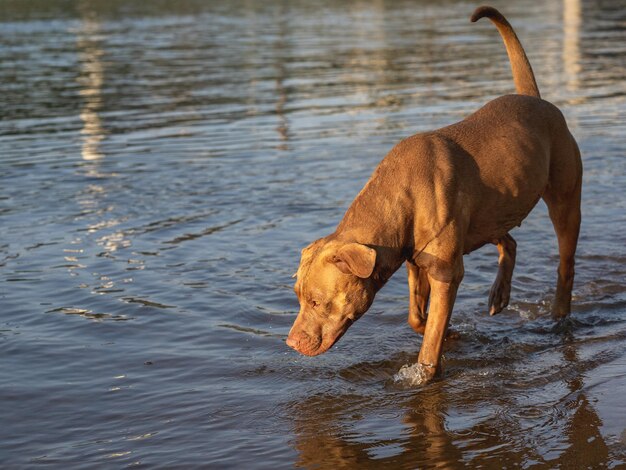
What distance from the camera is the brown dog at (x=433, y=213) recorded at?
229 inches

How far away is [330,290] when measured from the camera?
5770 millimetres

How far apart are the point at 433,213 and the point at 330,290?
802 millimetres

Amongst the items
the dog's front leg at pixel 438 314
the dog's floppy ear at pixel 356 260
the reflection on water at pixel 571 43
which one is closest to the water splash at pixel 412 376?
the dog's front leg at pixel 438 314

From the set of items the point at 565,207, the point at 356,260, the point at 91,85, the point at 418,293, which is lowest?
the point at 91,85

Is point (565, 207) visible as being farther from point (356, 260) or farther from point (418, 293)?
point (356, 260)

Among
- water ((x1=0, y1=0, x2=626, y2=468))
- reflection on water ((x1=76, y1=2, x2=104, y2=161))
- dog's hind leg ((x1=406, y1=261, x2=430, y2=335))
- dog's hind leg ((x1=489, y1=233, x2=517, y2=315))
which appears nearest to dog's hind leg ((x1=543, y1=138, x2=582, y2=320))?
water ((x1=0, y1=0, x2=626, y2=468))

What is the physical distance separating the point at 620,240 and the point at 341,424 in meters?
4.66

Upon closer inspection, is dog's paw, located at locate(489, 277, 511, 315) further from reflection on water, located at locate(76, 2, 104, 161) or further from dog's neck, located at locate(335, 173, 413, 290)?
reflection on water, located at locate(76, 2, 104, 161)

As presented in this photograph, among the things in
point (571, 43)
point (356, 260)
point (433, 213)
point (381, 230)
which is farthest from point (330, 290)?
point (571, 43)

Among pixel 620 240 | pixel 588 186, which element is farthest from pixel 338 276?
pixel 588 186

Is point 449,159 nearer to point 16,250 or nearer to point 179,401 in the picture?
point 179,401

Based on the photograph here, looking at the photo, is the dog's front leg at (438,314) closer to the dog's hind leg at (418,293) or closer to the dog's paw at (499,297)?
the dog's hind leg at (418,293)

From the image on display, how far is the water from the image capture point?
18.6ft

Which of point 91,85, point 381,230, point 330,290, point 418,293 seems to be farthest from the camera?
point 91,85
